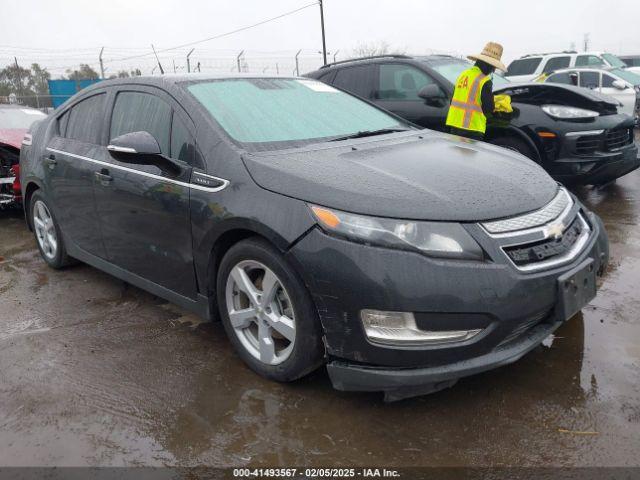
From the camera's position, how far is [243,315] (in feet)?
9.66

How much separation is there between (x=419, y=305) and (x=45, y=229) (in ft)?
12.2

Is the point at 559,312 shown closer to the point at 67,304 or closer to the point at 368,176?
the point at 368,176

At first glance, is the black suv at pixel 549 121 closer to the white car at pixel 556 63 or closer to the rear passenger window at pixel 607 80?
the rear passenger window at pixel 607 80

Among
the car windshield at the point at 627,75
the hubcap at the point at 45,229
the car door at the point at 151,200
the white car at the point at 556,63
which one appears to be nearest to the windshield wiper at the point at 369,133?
the car door at the point at 151,200

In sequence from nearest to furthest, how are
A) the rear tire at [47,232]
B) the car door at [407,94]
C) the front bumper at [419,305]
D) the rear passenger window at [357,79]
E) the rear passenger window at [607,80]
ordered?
the front bumper at [419,305]
the rear tire at [47,232]
the car door at [407,94]
the rear passenger window at [357,79]
the rear passenger window at [607,80]

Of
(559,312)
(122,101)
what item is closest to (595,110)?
(559,312)

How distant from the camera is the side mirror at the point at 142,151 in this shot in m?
3.08

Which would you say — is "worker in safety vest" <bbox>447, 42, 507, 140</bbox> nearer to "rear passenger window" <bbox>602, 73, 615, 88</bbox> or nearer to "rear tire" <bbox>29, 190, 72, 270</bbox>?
"rear tire" <bbox>29, 190, 72, 270</bbox>

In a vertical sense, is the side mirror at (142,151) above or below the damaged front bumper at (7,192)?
above

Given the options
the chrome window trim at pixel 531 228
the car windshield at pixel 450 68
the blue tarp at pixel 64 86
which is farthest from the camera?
the blue tarp at pixel 64 86

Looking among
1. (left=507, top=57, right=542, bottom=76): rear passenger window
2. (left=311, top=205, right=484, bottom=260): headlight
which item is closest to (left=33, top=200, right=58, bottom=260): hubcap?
(left=311, top=205, right=484, bottom=260): headlight

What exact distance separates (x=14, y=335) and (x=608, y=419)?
3.45 meters

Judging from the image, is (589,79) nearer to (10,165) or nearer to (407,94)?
(407,94)

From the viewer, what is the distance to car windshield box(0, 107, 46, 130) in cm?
765
